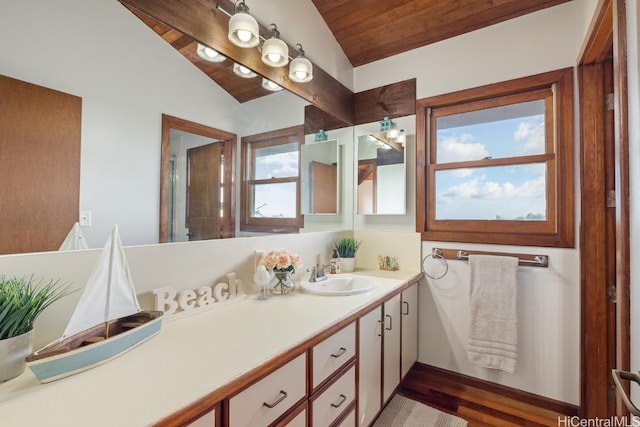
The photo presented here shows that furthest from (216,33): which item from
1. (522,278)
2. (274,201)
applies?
(522,278)

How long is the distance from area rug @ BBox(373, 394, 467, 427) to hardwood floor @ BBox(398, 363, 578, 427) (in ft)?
0.25

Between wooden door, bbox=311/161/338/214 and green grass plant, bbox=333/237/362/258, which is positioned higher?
wooden door, bbox=311/161/338/214

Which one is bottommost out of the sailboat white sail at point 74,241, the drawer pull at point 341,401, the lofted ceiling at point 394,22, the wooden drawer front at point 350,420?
the wooden drawer front at point 350,420

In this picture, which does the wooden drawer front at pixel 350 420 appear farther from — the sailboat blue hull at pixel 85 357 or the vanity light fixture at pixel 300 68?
the vanity light fixture at pixel 300 68

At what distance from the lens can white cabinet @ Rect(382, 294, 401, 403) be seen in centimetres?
177

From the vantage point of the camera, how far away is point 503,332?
197 cm

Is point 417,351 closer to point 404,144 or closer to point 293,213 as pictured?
point 293,213

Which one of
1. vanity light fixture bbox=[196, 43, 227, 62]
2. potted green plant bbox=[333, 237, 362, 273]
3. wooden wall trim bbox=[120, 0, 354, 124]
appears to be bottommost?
potted green plant bbox=[333, 237, 362, 273]

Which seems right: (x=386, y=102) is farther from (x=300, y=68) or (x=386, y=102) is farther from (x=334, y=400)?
(x=334, y=400)

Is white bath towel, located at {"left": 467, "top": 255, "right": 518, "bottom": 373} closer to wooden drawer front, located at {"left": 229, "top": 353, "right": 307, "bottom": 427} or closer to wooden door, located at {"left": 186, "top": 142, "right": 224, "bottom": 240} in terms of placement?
wooden drawer front, located at {"left": 229, "top": 353, "right": 307, "bottom": 427}

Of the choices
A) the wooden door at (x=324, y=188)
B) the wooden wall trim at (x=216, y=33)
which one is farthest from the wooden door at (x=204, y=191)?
the wooden door at (x=324, y=188)

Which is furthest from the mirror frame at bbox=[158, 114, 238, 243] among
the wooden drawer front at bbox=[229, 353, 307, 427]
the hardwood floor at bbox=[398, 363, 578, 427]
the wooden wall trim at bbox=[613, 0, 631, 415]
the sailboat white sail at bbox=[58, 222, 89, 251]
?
the hardwood floor at bbox=[398, 363, 578, 427]

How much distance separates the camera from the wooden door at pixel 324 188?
2.32 metres

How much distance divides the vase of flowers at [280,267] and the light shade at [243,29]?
3.72 feet
